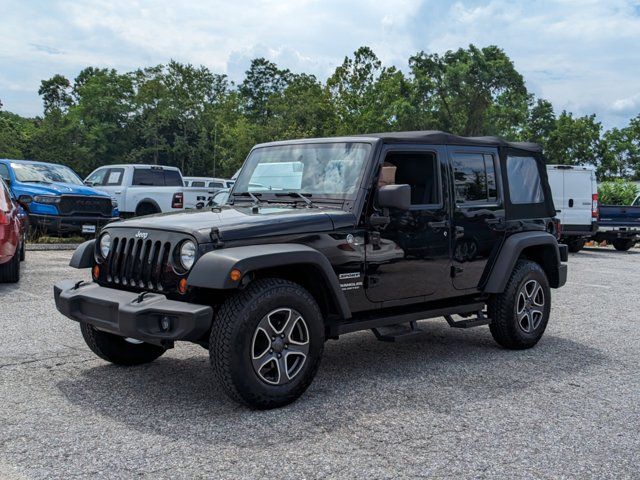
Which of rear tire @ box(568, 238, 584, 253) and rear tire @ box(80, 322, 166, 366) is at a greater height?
rear tire @ box(80, 322, 166, 366)

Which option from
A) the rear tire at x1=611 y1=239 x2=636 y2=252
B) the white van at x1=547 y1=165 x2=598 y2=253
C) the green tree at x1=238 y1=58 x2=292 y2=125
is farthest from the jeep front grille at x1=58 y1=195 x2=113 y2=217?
the green tree at x1=238 y1=58 x2=292 y2=125

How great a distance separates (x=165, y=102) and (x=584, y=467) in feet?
200

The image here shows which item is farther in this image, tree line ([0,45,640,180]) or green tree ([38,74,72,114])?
green tree ([38,74,72,114])

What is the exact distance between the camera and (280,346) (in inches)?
181

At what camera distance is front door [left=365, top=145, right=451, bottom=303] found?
5.34 metres

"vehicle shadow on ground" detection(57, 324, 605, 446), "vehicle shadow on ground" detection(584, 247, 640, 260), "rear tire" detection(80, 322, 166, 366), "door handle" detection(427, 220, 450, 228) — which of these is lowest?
"vehicle shadow on ground" detection(584, 247, 640, 260)

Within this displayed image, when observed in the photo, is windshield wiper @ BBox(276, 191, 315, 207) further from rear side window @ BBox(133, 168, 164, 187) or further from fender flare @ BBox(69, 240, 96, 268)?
rear side window @ BBox(133, 168, 164, 187)

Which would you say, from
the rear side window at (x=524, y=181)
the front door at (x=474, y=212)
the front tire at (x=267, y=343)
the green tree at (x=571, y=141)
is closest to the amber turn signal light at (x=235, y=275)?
the front tire at (x=267, y=343)

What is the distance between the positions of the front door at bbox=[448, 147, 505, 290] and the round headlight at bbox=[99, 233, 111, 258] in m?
2.77

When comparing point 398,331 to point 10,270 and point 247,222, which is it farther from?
point 10,270

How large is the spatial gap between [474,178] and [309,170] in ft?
5.20

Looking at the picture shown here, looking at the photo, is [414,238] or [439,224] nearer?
[414,238]

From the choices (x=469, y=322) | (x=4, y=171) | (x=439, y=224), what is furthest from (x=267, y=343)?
(x=4, y=171)

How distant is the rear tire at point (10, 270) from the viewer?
9586 millimetres
